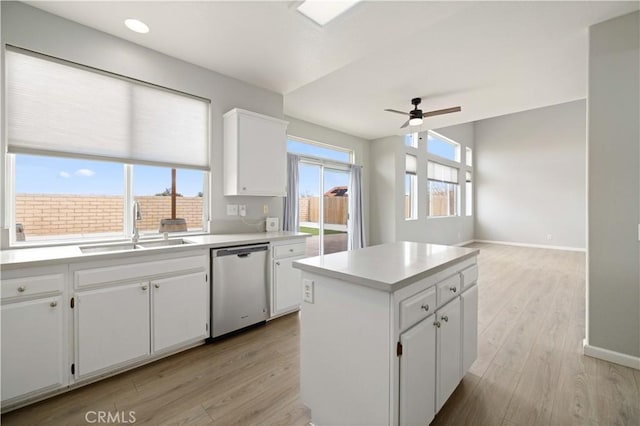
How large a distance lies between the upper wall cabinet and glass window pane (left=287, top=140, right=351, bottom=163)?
135cm

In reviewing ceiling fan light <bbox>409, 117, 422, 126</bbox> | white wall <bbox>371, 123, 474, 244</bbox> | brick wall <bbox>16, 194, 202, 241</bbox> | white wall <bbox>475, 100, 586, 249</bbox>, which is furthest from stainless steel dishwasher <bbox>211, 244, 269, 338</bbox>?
white wall <bbox>475, 100, 586, 249</bbox>

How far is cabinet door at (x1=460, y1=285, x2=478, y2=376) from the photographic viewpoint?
187 cm

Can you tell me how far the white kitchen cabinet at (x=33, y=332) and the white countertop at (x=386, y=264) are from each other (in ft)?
5.24

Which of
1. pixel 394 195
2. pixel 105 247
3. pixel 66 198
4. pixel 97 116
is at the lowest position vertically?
pixel 105 247

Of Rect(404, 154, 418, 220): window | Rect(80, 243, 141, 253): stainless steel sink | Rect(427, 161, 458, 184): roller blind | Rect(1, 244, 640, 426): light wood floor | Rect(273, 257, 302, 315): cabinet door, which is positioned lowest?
Rect(1, 244, 640, 426): light wood floor

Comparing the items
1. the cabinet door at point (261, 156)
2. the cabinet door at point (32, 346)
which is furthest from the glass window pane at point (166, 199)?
the cabinet door at point (32, 346)

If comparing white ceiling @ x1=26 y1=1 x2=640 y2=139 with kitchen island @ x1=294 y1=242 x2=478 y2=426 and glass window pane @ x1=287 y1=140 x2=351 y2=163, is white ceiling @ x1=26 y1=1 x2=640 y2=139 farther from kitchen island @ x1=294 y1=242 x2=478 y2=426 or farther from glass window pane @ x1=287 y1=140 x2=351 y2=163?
kitchen island @ x1=294 y1=242 x2=478 y2=426

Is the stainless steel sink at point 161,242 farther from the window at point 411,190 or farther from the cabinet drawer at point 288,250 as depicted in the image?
the window at point 411,190

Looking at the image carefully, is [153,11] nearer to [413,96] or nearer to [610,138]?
[413,96]

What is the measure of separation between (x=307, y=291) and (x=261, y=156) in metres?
2.09

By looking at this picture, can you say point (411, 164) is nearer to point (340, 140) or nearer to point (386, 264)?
point (340, 140)

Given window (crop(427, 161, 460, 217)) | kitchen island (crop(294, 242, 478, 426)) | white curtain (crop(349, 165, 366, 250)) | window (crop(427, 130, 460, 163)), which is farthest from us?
window (crop(427, 161, 460, 217))

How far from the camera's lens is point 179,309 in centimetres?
234

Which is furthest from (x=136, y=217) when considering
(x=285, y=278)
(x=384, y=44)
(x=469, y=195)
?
(x=469, y=195)
